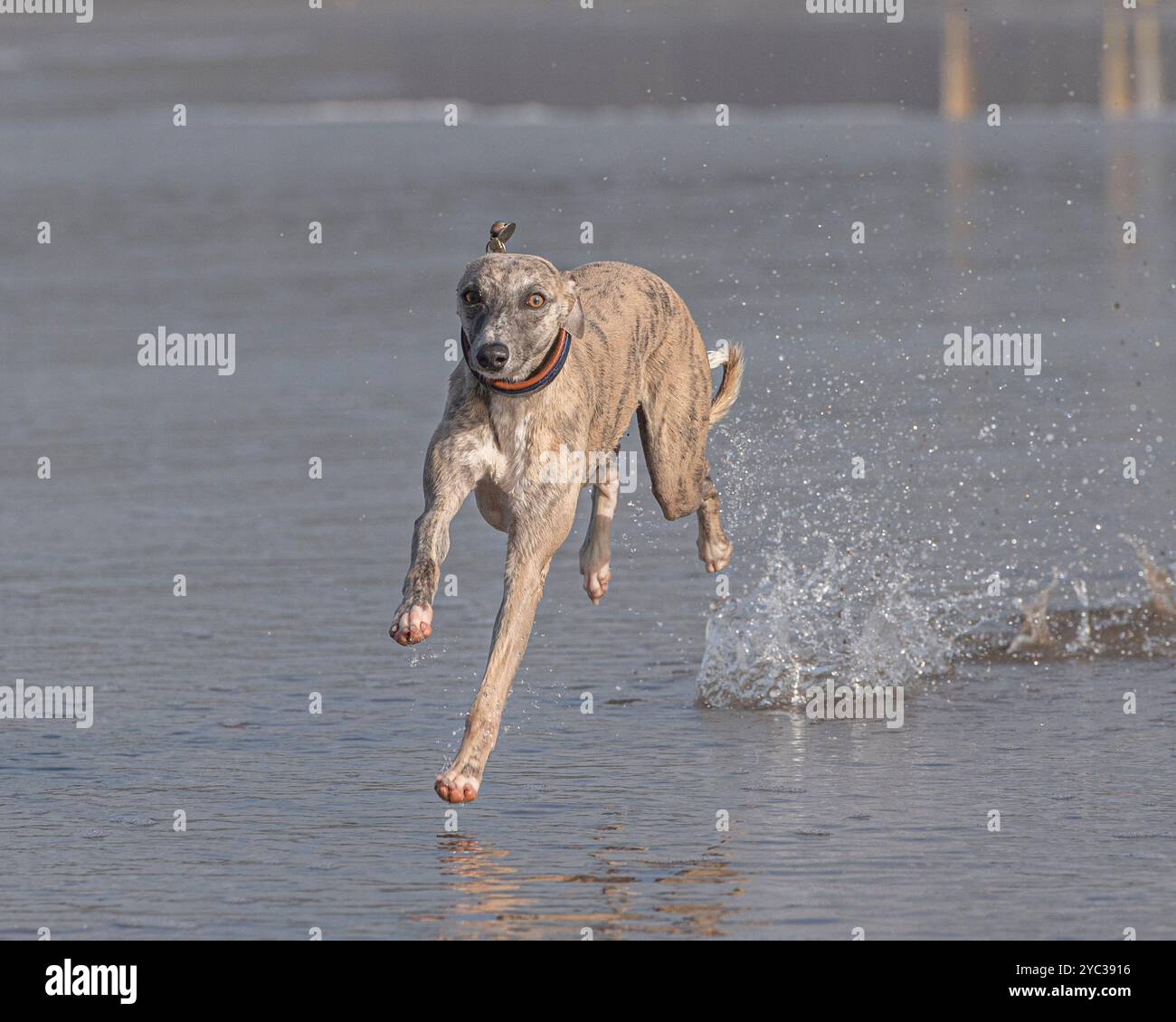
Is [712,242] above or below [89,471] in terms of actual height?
above

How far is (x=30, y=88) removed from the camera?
4869 centimetres

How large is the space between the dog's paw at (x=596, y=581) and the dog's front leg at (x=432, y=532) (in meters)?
1.59

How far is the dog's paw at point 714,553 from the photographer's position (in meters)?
10.1

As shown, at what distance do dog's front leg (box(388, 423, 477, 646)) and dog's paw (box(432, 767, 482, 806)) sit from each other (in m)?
0.44

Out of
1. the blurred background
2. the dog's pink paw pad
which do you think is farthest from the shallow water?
the blurred background

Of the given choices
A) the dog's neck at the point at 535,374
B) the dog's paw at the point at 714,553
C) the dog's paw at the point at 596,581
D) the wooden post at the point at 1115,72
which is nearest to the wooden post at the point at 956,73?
the wooden post at the point at 1115,72

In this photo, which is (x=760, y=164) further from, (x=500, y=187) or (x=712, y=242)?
(x=712, y=242)

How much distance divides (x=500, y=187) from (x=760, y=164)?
13.0ft

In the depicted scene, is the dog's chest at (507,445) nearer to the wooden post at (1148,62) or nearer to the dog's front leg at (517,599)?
the dog's front leg at (517,599)

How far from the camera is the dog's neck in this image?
8.00m

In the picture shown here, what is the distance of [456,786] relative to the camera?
7824 mm

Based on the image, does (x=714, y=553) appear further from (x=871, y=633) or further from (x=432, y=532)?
(x=432, y=532)

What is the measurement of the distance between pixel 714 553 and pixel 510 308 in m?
2.46
